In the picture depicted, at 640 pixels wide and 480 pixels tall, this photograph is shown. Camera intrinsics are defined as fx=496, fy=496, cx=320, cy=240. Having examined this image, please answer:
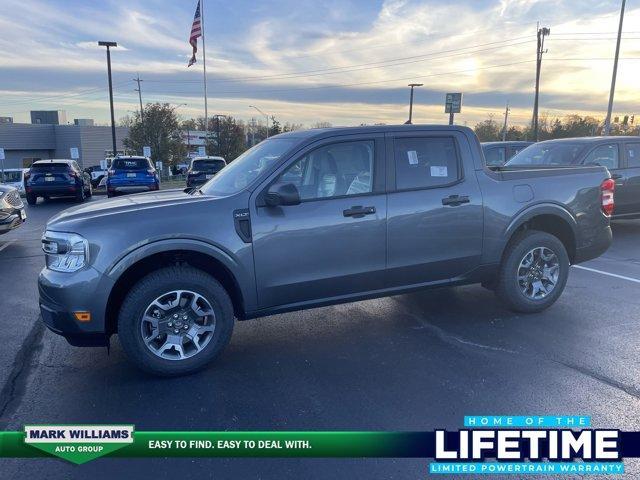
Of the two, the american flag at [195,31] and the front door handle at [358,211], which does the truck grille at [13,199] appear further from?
the american flag at [195,31]

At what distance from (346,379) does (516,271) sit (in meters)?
2.39

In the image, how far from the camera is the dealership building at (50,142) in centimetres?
5669

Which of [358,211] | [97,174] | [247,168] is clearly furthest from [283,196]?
[97,174]

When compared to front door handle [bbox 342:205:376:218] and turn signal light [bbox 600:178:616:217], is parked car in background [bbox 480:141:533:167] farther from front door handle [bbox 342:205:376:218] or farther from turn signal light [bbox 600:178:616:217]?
front door handle [bbox 342:205:376:218]

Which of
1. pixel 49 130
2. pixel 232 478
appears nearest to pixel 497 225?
pixel 232 478

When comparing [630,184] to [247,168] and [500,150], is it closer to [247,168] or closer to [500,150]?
[500,150]

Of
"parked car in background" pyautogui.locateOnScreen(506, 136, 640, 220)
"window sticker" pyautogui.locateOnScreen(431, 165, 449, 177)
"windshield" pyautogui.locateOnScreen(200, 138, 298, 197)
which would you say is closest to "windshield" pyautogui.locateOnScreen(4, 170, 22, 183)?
"windshield" pyautogui.locateOnScreen(200, 138, 298, 197)

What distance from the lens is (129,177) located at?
1848 centimetres

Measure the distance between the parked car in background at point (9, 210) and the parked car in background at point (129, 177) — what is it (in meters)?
9.03

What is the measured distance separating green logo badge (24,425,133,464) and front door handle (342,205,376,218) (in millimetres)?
2357

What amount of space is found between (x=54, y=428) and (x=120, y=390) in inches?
25.7

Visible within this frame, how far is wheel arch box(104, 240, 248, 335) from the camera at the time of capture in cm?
377

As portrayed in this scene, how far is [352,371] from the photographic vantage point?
4055mm

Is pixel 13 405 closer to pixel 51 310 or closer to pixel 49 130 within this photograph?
pixel 51 310
